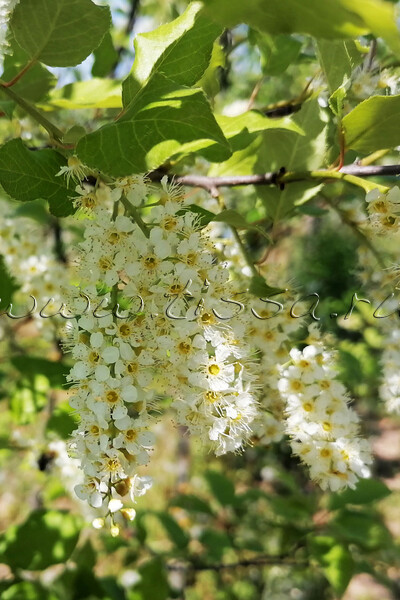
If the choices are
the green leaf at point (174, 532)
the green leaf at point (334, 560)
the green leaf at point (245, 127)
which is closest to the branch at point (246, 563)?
the green leaf at point (174, 532)

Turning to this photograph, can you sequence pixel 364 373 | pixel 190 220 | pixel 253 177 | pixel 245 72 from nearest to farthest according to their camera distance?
pixel 190 220 → pixel 253 177 → pixel 364 373 → pixel 245 72

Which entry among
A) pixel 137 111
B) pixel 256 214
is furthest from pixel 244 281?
pixel 256 214

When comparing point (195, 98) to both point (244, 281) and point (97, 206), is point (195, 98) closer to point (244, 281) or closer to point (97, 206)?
point (97, 206)

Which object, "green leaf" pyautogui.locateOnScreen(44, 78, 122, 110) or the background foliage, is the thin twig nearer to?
the background foliage

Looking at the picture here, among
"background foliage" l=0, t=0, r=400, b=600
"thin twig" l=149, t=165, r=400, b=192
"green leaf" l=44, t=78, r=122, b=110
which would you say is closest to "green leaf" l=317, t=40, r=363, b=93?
"background foliage" l=0, t=0, r=400, b=600

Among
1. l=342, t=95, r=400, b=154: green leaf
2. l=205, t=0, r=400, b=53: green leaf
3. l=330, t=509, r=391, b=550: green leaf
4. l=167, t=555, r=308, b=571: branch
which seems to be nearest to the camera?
l=205, t=0, r=400, b=53: green leaf

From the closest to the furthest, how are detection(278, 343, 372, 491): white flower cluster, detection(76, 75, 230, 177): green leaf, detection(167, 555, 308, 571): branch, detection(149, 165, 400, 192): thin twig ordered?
detection(76, 75, 230, 177): green leaf
detection(149, 165, 400, 192): thin twig
detection(278, 343, 372, 491): white flower cluster
detection(167, 555, 308, 571): branch
